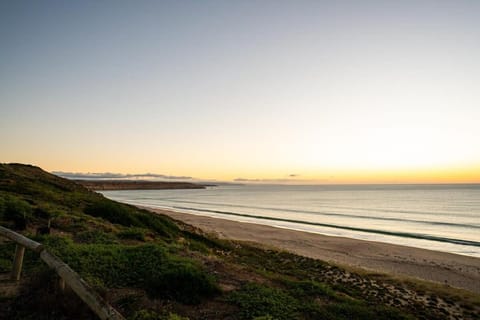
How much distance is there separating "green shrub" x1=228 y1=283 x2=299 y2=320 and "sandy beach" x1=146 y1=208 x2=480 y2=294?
1163 centimetres

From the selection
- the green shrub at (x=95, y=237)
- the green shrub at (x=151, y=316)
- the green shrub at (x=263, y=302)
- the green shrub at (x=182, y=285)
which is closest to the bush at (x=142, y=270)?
the green shrub at (x=182, y=285)

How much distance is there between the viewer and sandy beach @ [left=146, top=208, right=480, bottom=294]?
56.1ft

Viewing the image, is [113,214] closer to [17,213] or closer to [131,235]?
[17,213]

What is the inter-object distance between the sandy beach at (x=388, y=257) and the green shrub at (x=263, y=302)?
38.2 ft

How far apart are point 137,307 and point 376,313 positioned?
259 inches

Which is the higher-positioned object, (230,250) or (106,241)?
(106,241)

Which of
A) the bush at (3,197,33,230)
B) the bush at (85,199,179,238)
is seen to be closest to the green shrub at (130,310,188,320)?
the bush at (3,197,33,230)

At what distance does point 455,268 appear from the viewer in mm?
18703

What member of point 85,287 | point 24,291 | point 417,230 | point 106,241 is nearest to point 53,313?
point 24,291

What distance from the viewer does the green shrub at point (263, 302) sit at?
7.06 metres

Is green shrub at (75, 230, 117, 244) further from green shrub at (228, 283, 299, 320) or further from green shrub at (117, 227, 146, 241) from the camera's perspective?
green shrub at (228, 283, 299, 320)

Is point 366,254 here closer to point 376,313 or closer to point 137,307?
point 376,313

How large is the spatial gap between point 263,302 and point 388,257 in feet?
58.1

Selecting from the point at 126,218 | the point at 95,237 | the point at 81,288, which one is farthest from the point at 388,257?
the point at 81,288
